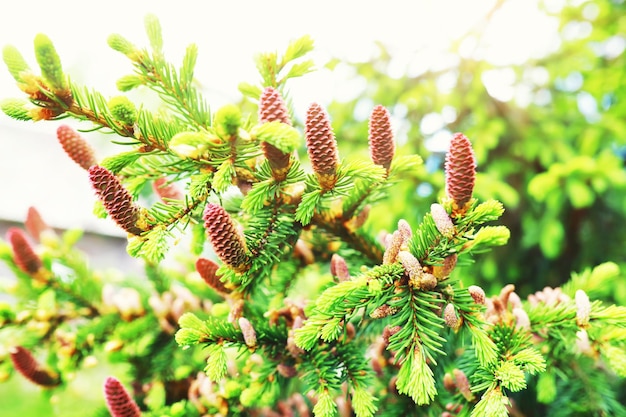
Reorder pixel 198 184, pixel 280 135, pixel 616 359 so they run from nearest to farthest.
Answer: pixel 280 135 < pixel 198 184 < pixel 616 359

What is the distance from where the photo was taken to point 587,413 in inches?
42.5

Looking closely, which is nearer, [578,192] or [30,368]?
[30,368]

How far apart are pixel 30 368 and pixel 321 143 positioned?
36.0 inches

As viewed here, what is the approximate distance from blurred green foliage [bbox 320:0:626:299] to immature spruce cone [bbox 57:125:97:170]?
136cm

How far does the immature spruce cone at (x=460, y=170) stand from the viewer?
26.0 inches

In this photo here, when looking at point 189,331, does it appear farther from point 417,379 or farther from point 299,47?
point 299,47

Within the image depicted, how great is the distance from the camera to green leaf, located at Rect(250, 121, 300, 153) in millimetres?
585

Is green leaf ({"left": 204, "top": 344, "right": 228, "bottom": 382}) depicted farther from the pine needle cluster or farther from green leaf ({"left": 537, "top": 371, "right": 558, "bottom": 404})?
green leaf ({"left": 537, "top": 371, "right": 558, "bottom": 404})

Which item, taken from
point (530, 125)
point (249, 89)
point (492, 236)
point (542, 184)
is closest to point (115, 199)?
point (249, 89)

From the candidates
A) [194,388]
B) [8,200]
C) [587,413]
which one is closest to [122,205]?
[194,388]

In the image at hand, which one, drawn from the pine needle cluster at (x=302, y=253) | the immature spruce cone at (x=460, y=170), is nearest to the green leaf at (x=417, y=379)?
the pine needle cluster at (x=302, y=253)

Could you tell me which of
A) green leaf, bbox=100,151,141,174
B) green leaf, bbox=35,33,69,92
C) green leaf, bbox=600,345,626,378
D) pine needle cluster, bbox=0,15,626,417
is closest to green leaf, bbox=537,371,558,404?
pine needle cluster, bbox=0,15,626,417

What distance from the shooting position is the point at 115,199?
650 millimetres

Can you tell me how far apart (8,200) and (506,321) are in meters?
13.0
